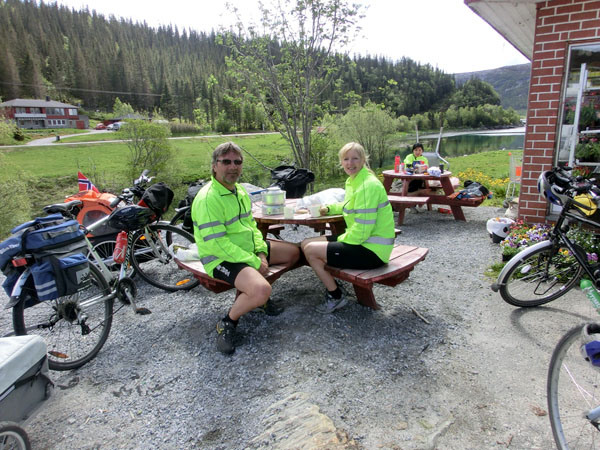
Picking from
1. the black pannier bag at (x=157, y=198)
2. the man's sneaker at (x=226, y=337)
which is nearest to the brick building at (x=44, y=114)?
the black pannier bag at (x=157, y=198)

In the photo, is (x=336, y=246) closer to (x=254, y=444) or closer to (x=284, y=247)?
(x=284, y=247)

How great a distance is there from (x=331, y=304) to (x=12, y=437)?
2374mm

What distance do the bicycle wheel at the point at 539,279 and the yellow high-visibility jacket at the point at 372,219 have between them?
129 centimetres

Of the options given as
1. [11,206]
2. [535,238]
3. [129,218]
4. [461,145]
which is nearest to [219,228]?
[129,218]

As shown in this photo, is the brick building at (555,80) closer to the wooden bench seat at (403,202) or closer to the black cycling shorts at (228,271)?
the wooden bench seat at (403,202)

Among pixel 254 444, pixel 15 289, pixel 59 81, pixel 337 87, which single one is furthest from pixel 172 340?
pixel 59 81

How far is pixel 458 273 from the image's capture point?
4.57 metres

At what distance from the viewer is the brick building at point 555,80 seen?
4.42m

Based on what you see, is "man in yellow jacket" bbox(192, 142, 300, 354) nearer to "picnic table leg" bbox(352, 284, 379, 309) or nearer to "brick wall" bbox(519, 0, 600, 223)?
"picnic table leg" bbox(352, 284, 379, 309)

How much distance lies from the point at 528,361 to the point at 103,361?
10.9 feet

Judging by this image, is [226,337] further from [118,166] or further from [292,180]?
[118,166]

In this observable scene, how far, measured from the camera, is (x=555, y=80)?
4.59 meters

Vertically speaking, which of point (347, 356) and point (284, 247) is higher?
point (284, 247)

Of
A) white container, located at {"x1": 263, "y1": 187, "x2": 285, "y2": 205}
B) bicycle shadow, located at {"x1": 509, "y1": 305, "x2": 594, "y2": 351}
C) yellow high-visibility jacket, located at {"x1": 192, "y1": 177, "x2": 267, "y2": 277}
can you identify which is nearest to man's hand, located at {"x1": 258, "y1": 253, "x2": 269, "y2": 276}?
yellow high-visibility jacket, located at {"x1": 192, "y1": 177, "x2": 267, "y2": 277}
